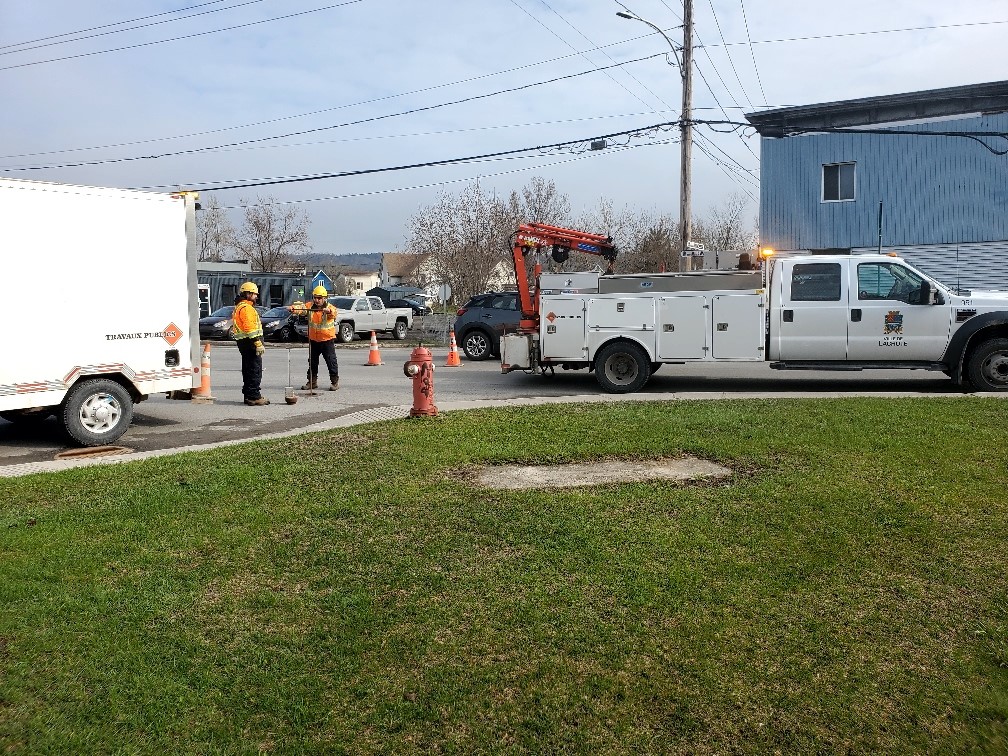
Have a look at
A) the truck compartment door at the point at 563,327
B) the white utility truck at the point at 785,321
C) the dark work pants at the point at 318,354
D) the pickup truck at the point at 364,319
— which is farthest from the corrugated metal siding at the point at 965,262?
the dark work pants at the point at 318,354

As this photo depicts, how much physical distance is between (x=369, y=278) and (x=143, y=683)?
440 feet

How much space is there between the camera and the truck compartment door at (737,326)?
41.7 feet

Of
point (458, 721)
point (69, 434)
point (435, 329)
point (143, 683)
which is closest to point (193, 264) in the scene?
point (69, 434)

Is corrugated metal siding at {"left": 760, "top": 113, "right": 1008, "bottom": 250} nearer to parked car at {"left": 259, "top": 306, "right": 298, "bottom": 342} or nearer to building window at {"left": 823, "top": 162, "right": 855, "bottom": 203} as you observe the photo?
building window at {"left": 823, "top": 162, "right": 855, "bottom": 203}

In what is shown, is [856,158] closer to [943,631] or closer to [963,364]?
[963,364]

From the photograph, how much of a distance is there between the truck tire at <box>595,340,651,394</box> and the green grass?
584 centimetres

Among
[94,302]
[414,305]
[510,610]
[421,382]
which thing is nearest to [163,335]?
[94,302]

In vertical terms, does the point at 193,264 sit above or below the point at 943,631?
above

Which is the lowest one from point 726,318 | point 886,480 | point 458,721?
point 458,721

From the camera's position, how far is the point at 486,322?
2156 cm

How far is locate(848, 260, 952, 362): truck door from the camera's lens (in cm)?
1231

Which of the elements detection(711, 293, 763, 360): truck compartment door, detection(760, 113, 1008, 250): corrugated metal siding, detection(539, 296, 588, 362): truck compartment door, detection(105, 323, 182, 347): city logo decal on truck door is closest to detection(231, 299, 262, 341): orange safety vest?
detection(105, 323, 182, 347): city logo decal on truck door

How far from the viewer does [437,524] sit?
5.86m

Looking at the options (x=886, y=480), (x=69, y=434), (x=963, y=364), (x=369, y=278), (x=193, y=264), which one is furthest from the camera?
(x=369, y=278)
